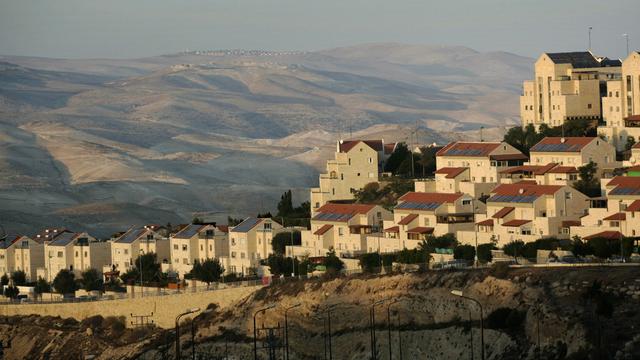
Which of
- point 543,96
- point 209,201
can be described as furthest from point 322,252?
point 209,201

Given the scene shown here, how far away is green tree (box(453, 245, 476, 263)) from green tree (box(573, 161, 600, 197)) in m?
7.24

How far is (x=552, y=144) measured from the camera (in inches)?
3386

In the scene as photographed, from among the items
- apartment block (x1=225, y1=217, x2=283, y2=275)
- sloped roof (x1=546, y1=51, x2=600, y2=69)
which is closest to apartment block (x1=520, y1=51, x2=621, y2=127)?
sloped roof (x1=546, y1=51, x2=600, y2=69)

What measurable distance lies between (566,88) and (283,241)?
→ 16907 mm

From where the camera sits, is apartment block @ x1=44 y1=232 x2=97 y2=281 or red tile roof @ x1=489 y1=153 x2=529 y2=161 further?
apartment block @ x1=44 y1=232 x2=97 y2=281

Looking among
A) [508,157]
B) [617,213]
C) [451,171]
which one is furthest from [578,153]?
[617,213]

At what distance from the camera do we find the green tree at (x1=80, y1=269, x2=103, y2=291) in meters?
87.7

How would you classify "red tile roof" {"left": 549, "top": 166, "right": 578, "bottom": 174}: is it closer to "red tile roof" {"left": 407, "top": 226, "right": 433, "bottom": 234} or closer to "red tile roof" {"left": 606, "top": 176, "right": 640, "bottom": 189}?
"red tile roof" {"left": 606, "top": 176, "right": 640, "bottom": 189}

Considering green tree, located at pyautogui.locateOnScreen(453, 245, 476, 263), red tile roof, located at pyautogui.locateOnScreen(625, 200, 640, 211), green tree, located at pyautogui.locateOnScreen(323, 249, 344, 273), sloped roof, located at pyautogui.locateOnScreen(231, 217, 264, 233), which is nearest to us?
red tile roof, located at pyautogui.locateOnScreen(625, 200, 640, 211)

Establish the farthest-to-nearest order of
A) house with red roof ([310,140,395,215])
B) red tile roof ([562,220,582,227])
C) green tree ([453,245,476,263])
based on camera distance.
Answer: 1. house with red roof ([310,140,395,215])
2. red tile roof ([562,220,582,227])
3. green tree ([453,245,476,263])

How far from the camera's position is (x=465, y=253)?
74.6 metres

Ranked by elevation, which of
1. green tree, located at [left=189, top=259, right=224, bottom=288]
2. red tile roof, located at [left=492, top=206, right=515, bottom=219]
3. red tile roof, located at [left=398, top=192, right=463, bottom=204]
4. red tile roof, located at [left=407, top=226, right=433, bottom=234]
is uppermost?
red tile roof, located at [left=398, top=192, right=463, bottom=204]

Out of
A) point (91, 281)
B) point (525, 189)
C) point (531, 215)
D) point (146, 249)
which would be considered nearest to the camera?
point (531, 215)

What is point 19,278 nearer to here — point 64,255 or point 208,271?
point 64,255
